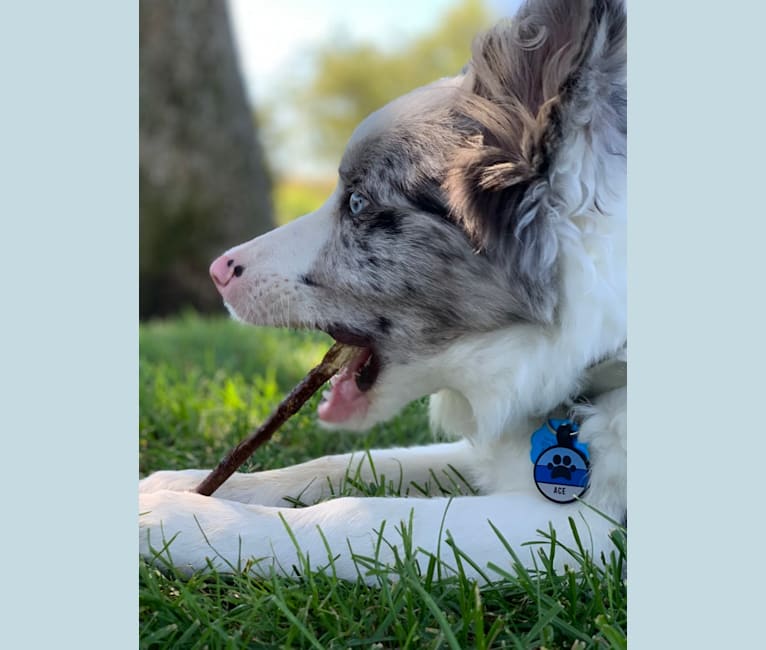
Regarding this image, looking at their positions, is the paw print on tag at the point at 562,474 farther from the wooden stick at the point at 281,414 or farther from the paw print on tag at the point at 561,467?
the wooden stick at the point at 281,414

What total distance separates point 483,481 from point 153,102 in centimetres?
530

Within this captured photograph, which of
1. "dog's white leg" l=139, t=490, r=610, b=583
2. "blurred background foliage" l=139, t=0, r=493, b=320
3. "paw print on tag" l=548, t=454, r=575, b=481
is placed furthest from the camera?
"blurred background foliage" l=139, t=0, r=493, b=320

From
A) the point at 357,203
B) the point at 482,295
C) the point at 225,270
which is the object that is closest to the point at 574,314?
the point at 482,295

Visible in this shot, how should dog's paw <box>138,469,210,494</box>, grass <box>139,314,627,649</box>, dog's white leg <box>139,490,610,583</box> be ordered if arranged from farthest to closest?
dog's paw <box>138,469,210,494</box>
dog's white leg <box>139,490,610,583</box>
grass <box>139,314,627,649</box>

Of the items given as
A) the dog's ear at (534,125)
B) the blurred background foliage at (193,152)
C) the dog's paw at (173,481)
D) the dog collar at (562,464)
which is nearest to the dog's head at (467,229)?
the dog's ear at (534,125)

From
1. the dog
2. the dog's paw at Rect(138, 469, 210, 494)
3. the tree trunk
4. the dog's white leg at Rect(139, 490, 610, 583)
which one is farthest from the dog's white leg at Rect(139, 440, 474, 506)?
the tree trunk

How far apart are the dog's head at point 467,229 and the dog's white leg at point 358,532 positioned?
1.05 feet

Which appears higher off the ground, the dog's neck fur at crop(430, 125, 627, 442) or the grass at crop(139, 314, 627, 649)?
the dog's neck fur at crop(430, 125, 627, 442)

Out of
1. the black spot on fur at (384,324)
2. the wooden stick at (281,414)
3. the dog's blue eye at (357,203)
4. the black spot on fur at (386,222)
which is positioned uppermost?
the dog's blue eye at (357,203)

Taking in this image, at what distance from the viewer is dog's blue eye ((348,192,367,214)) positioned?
2328 mm

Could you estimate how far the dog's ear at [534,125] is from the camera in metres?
2.05

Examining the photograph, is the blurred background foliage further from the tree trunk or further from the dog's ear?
the dog's ear

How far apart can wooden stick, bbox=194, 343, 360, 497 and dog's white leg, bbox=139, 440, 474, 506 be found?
10cm

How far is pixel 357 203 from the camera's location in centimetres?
234
